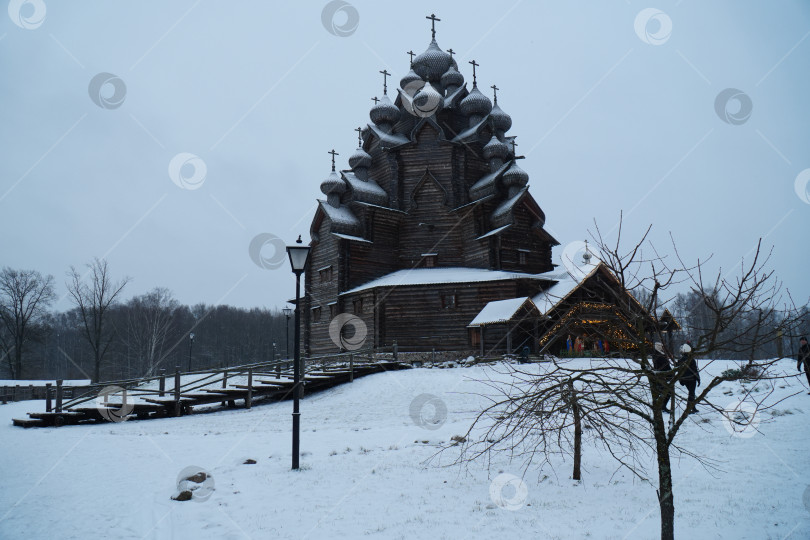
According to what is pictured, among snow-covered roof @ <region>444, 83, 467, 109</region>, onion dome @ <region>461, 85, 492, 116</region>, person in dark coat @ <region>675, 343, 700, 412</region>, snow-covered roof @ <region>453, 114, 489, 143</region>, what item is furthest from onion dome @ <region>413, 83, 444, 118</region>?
person in dark coat @ <region>675, 343, 700, 412</region>

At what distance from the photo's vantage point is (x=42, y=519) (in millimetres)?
6559

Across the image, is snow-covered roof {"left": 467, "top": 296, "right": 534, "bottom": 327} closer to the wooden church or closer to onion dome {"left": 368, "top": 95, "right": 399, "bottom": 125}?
the wooden church

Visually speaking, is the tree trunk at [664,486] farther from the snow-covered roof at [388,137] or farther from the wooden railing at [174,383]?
the snow-covered roof at [388,137]

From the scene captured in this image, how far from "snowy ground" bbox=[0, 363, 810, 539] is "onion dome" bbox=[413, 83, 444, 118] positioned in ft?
84.6

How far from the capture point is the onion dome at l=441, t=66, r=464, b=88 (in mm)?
36406

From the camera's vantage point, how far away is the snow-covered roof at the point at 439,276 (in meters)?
27.3

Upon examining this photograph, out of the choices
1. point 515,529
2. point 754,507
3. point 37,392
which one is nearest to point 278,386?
point 515,529

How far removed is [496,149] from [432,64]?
10025 millimetres

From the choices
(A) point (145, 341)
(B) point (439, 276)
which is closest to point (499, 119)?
(B) point (439, 276)

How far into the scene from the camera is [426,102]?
3322cm

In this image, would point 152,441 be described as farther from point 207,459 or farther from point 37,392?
point 37,392

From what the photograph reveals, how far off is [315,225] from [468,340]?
13.3m

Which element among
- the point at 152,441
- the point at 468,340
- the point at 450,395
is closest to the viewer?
the point at 152,441

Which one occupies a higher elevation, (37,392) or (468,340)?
(468,340)
